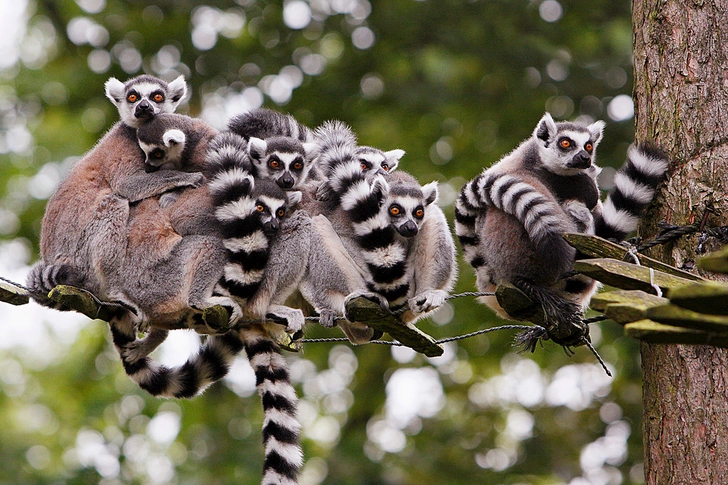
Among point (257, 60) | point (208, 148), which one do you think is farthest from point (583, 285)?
point (257, 60)

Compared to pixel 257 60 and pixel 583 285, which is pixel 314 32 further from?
pixel 583 285

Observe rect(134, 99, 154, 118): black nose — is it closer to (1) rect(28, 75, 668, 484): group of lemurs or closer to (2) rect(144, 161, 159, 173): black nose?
(1) rect(28, 75, 668, 484): group of lemurs

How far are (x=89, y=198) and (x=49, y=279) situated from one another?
51 cm

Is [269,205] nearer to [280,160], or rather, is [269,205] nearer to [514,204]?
[280,160]

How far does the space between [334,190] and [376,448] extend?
7.27m

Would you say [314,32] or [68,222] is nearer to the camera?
[68,222]

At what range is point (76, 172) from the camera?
448 cm

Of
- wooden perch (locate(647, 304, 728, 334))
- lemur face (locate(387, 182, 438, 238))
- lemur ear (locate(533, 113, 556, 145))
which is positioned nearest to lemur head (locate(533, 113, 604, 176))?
lemur ear (locate(533, 113, 556, 145))

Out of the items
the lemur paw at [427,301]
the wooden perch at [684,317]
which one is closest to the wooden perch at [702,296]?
the wooden perch at [684,317]

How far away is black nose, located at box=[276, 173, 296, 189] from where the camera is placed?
4340mm

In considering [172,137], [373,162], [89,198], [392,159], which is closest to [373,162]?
[373,162]

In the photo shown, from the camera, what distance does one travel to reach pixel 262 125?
16.2ft

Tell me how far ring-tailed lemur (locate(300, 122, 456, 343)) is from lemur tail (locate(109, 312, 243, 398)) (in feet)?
2.42

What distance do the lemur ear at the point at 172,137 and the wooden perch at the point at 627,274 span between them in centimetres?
246
